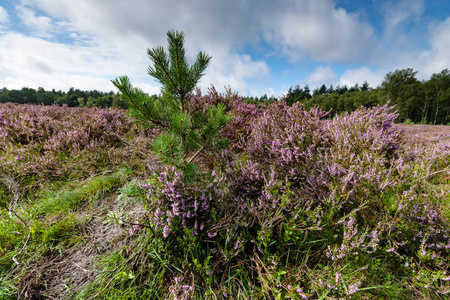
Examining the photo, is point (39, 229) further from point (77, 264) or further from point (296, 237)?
point (296, 237)

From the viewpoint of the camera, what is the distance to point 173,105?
1997 mm

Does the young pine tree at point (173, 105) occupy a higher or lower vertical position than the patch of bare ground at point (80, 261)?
higher

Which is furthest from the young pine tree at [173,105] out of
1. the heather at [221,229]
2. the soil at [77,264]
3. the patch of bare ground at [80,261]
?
the soil at [77,264]

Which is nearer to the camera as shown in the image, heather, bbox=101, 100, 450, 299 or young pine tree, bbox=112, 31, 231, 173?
heather, bbox=101, 100, 450, 299

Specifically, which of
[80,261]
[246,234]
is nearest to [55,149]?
[80,261]

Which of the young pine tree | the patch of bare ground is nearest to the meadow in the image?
the patch of bare ground

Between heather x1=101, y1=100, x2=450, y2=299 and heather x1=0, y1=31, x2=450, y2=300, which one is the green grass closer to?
heather x1=0, y1=31, x2=450, y2=300

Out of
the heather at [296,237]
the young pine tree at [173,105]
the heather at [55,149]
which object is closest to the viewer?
the heather at [296,237]

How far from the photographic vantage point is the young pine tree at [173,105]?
5.20 feet

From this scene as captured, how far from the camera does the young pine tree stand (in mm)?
1584

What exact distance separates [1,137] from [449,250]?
7375mm

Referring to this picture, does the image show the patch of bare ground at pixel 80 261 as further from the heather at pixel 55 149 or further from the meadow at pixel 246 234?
the heather at pixel 55 149

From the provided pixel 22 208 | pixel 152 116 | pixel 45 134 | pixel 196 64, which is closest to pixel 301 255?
pixel 152 116

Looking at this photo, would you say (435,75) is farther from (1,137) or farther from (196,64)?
(1,137)
